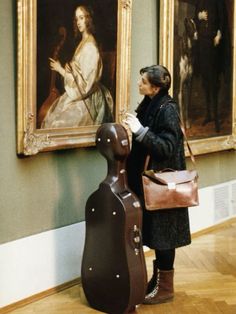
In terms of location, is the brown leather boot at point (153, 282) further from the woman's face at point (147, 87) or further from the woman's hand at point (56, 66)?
the woman's hand at point (56, 66)

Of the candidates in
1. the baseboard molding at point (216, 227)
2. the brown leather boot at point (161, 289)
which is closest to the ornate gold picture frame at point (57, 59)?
the brown leather boot at point (161, 289)

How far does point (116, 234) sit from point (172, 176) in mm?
627

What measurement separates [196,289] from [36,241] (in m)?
1.43

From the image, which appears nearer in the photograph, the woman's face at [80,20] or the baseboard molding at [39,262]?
the baseboard molding at [39,262]

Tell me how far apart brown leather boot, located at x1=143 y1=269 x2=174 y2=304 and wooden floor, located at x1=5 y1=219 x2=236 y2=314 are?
52 mm

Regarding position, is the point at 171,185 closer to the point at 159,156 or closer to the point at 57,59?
the point at 159,156

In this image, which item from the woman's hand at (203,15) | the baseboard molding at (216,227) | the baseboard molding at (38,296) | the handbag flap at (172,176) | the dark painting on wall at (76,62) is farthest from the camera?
the baseboard molding at (216,227)

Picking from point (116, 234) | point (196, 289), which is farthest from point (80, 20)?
point (196, 289)

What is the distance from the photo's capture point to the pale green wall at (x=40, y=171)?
5.27m

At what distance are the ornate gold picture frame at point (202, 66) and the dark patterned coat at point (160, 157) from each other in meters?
1.88

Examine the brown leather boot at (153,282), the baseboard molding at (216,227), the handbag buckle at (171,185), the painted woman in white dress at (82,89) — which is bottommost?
the baseboard molding at (216,227)

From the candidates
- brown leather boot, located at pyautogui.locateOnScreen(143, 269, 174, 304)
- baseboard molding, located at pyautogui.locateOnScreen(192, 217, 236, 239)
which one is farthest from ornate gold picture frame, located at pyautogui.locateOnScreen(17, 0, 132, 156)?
baseboard molding, located at pyautogui.locateOnScreen(192, 217, 236, 239)

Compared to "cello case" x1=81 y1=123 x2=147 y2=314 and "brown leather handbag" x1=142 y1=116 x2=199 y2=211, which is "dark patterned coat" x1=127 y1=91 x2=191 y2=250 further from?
"cello case" x1=81 y1=123 x2=147 y2=314

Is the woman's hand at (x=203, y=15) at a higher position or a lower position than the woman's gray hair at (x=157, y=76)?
higher
